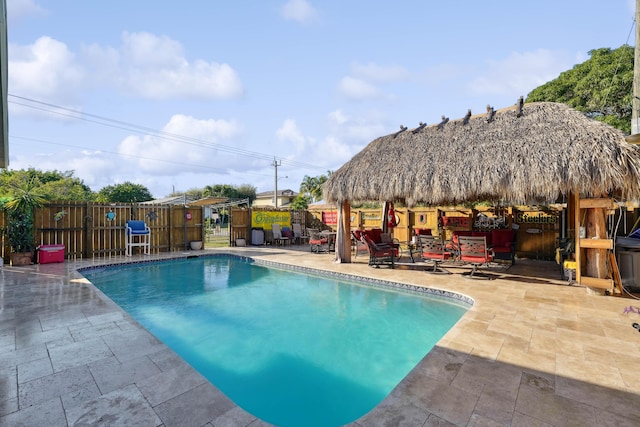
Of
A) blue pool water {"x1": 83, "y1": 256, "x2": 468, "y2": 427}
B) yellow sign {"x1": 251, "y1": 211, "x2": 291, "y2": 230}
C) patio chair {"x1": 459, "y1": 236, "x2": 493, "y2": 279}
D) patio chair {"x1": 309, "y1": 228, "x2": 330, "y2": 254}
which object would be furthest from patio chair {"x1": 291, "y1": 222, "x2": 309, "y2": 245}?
patio chair {"x1": 459, "y1": 236, "x2": 493, "y2": 279}

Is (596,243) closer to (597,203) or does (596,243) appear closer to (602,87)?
(597,203)

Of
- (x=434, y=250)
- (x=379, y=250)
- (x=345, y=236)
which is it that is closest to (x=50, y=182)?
(x=345, y=236)

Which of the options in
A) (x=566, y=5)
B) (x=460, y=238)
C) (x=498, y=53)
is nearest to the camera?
(x=460, y=238)

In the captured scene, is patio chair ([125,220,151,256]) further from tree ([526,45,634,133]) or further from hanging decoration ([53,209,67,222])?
tree ([526,45,634,133])

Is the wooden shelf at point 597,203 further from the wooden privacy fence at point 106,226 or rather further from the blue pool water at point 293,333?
the wooden privacy fence at point 106,226

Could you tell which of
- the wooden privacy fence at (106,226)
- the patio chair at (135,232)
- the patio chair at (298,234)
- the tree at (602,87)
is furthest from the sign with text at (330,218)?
the tree at (602,87)

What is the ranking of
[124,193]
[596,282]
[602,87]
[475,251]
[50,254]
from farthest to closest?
Result: [124,193], [602,87], [50,254], [475,251], [596,282]

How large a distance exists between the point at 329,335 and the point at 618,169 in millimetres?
5608

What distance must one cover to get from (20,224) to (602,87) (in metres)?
21.9

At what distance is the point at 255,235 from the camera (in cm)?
1470

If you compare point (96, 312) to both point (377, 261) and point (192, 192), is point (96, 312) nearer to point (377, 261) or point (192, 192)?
point (377, 261)

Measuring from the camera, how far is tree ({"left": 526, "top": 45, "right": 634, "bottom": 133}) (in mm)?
12719

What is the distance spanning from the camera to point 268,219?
15562 mm

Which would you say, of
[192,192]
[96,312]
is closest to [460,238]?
[96,312]
